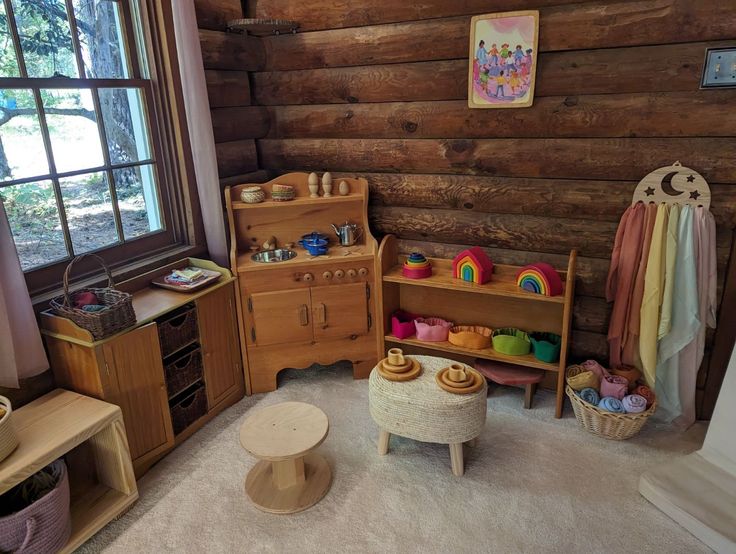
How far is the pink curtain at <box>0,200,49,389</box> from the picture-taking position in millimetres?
1964

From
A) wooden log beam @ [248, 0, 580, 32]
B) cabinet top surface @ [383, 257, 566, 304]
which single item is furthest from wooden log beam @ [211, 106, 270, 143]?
cabinet top surface @ [383, 257, 566, 304]

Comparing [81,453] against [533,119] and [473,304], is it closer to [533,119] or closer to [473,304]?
[473,304]

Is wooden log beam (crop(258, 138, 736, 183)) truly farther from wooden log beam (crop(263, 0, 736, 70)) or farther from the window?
the window

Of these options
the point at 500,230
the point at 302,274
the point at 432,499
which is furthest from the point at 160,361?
the point at 500,230

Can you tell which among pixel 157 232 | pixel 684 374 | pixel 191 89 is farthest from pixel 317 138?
pixel 684 374

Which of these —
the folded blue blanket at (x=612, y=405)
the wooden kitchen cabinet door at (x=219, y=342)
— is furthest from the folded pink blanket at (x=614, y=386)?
the wooden kitchen cabinet door at (x=219, y=342)

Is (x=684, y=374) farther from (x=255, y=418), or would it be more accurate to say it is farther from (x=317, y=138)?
(x=317, y=138)

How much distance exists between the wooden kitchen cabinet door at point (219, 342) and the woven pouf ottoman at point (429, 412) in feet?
2.92

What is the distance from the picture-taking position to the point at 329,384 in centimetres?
311

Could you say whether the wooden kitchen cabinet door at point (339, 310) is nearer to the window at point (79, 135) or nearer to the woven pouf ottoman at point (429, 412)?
the woven pouf ottoman at point (429, 412)

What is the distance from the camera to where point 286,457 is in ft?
6.82

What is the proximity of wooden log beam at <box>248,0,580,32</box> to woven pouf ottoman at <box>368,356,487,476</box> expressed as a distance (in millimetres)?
1796

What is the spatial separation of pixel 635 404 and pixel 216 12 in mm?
2924

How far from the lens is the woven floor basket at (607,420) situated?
8.03ft
